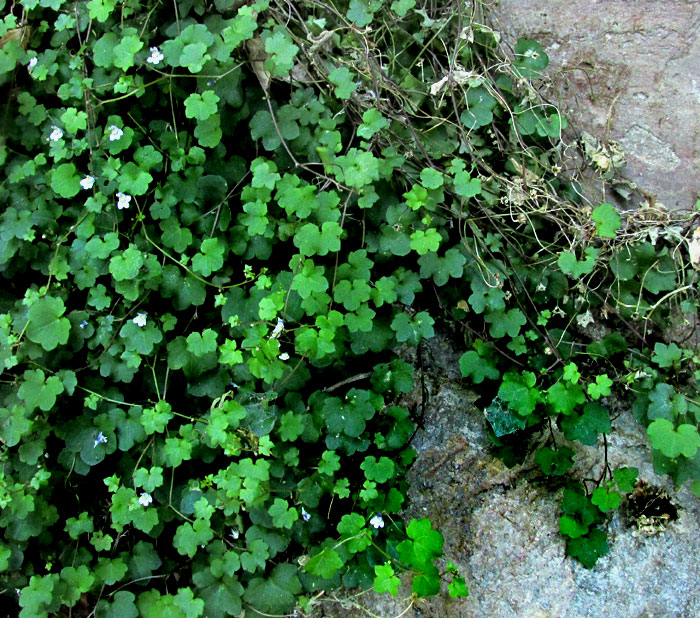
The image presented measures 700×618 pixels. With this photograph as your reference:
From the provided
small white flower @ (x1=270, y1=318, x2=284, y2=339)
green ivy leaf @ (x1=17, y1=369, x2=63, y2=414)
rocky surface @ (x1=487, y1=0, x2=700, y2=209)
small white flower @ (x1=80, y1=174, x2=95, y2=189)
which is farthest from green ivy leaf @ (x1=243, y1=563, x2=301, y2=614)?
rocky surface @ (x1=487, y1=0, x2=700, y2=209)

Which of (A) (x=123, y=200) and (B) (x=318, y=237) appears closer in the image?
(B) (x=318, y=237)

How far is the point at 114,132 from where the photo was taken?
2219 mm

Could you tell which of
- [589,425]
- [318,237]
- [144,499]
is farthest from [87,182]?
[589,425]

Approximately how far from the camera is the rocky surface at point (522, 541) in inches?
86.6

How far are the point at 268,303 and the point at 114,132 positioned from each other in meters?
0.83

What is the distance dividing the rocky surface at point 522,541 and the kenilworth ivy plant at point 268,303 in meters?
0.10

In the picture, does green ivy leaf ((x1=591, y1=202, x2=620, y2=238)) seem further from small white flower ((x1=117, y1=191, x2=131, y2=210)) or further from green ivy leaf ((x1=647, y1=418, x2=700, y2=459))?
small white flower ((x1=117, y1=191, x2=131, y2=210))

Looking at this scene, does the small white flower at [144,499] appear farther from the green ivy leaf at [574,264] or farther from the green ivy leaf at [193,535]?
the green ivy leaf at [574,264]

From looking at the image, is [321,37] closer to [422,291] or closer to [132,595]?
[422,291]

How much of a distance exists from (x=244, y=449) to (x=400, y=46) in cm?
161

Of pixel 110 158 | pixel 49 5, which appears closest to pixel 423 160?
pixel 110 158

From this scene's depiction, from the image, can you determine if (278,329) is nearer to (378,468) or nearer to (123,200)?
(378,468)

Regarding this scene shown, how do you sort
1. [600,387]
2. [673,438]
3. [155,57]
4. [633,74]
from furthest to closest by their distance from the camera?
[633,74]
[155,57]
[600,387]
[673,438]

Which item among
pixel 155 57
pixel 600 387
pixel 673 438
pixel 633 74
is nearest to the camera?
pixel 673 438
